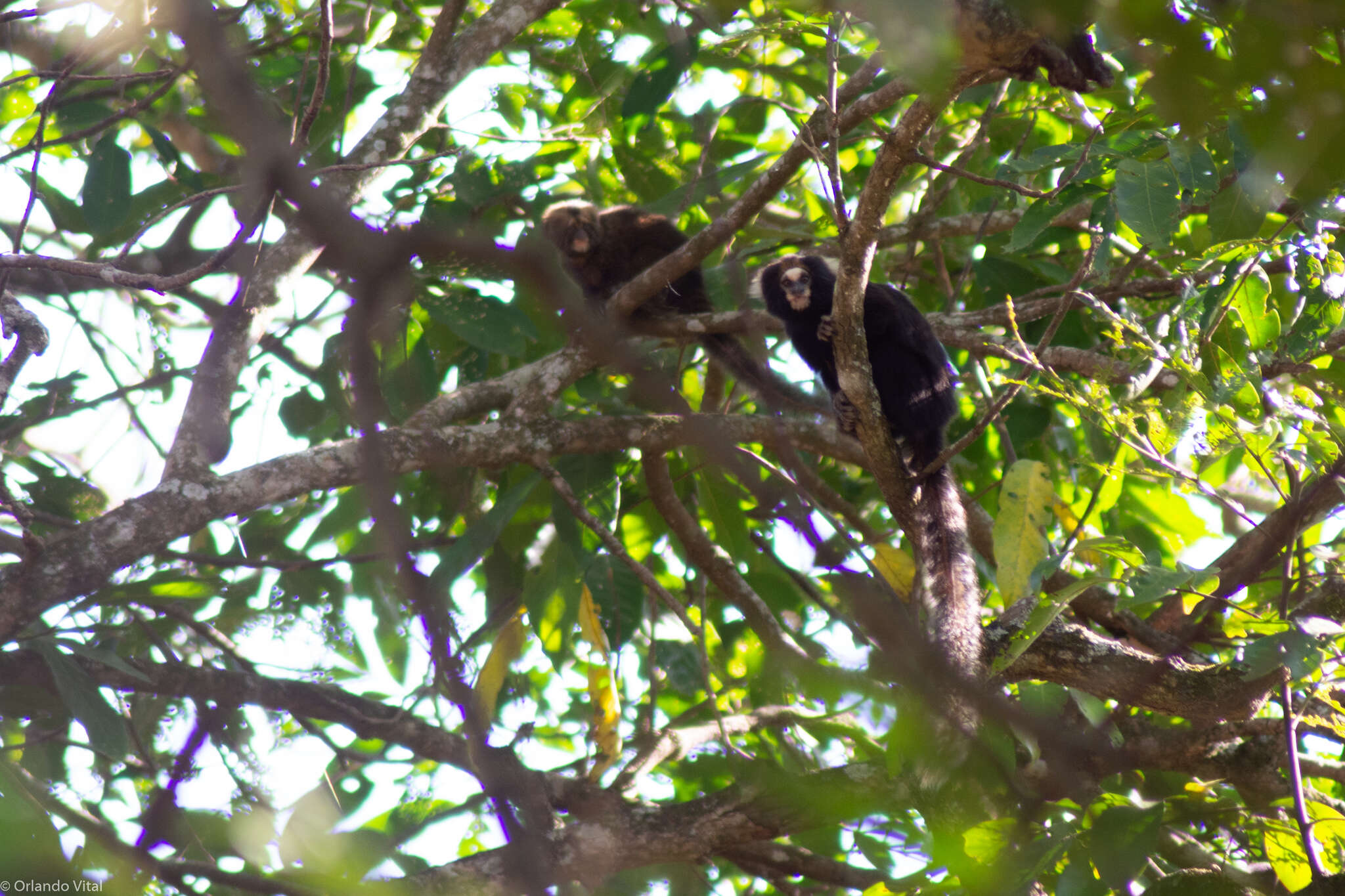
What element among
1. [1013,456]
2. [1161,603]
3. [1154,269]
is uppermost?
[1154,269]

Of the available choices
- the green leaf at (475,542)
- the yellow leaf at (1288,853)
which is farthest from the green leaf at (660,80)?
the yellow leaf at (1288,853)

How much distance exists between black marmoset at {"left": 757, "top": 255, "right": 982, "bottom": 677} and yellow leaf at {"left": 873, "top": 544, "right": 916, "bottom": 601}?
14.7 inches

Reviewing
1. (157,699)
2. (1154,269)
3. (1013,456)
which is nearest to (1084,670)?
(1013,456)

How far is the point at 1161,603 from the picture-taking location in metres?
4.22

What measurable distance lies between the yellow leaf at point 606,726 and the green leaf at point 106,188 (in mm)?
2625

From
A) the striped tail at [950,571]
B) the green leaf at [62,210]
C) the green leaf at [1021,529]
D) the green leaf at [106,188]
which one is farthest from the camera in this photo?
the green leaf at [62,210]

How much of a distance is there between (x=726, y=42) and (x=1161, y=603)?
3.00 m

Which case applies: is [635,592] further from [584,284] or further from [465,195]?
[584,284]

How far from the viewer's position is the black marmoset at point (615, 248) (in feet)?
20.2

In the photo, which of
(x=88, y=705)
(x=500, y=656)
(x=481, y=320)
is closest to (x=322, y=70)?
(x=481, y=320)

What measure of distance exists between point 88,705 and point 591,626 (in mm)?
1769

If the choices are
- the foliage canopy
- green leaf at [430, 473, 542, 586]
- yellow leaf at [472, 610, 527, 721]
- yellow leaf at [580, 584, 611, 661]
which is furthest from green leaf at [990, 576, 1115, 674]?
yellow leaf at [472, 610, 527, 721]

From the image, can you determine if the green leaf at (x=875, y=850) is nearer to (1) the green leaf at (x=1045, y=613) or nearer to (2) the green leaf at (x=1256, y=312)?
(1) the green leaf at (x=1045, y=613)

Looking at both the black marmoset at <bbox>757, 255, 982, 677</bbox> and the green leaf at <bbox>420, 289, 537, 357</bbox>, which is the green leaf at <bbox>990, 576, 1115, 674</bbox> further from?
the green leaf at <bbox>420, 289, 537, 357</bbox>
